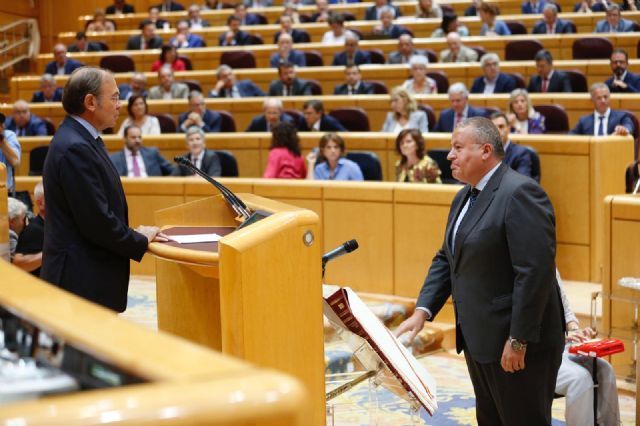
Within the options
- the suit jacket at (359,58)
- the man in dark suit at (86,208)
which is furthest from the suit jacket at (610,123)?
the man in dark suit at (86,208)

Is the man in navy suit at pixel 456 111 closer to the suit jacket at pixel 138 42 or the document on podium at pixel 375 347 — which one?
the document on podium at pixel 375 347

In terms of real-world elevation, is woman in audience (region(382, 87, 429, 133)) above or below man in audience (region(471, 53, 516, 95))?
below

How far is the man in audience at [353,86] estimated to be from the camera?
754 centimetres

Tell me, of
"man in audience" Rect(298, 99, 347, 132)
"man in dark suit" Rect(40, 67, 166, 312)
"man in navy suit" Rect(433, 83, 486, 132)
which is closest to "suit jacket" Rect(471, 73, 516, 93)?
"man in navy suit" Rect(433, 83, 486, 132)

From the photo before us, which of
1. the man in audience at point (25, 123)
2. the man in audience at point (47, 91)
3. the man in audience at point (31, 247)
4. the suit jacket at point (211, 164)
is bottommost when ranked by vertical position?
the man in audience at point (31, 247)

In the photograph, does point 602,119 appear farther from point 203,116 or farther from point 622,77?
point 203,116

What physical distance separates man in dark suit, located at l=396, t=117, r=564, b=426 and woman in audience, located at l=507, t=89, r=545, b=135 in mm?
3554

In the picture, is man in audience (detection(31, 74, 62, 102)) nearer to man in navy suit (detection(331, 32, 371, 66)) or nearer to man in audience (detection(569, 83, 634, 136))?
man in navy suit (detection(331, 32, 371, 66))

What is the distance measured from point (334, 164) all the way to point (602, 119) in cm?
183

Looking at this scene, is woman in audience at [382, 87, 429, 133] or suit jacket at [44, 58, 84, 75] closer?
woman in audience at [382, 87, 429, 133]

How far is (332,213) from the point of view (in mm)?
4891

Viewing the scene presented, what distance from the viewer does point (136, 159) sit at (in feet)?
20.1

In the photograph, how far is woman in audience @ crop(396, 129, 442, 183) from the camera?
5.12 m

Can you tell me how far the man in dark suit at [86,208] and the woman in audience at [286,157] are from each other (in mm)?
3310
